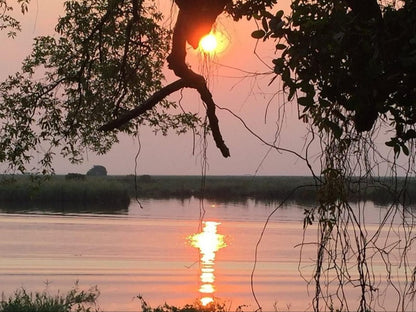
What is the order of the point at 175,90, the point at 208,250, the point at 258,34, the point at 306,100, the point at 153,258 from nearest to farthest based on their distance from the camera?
the point at 306,100 → the point at 258,34 → the point at 175,90 → the point at 153,258 → the point at 208,250

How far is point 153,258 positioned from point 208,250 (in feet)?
16.8

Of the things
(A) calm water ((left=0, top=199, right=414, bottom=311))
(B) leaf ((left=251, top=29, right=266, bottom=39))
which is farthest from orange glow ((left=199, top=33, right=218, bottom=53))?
(A) calm water ((left=0, top=199, right=414, bottom=311))

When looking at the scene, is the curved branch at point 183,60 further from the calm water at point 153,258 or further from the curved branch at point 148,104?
the calm water at point 153,258

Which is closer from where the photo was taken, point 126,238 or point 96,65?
point 96,65

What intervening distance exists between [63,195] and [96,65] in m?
48.2

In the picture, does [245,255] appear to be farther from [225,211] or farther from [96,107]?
[225,211]

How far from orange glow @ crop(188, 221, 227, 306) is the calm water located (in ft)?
0.17

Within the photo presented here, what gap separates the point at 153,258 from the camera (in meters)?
33.0

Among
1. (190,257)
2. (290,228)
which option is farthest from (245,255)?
(290,228)

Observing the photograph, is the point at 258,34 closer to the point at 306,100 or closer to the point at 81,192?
the point at 306,100

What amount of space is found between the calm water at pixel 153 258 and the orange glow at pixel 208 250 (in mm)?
52

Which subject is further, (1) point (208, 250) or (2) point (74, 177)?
(2) point (74, 177)

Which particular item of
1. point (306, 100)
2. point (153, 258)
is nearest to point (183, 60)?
point (306, 100)

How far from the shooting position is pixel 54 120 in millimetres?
10680
